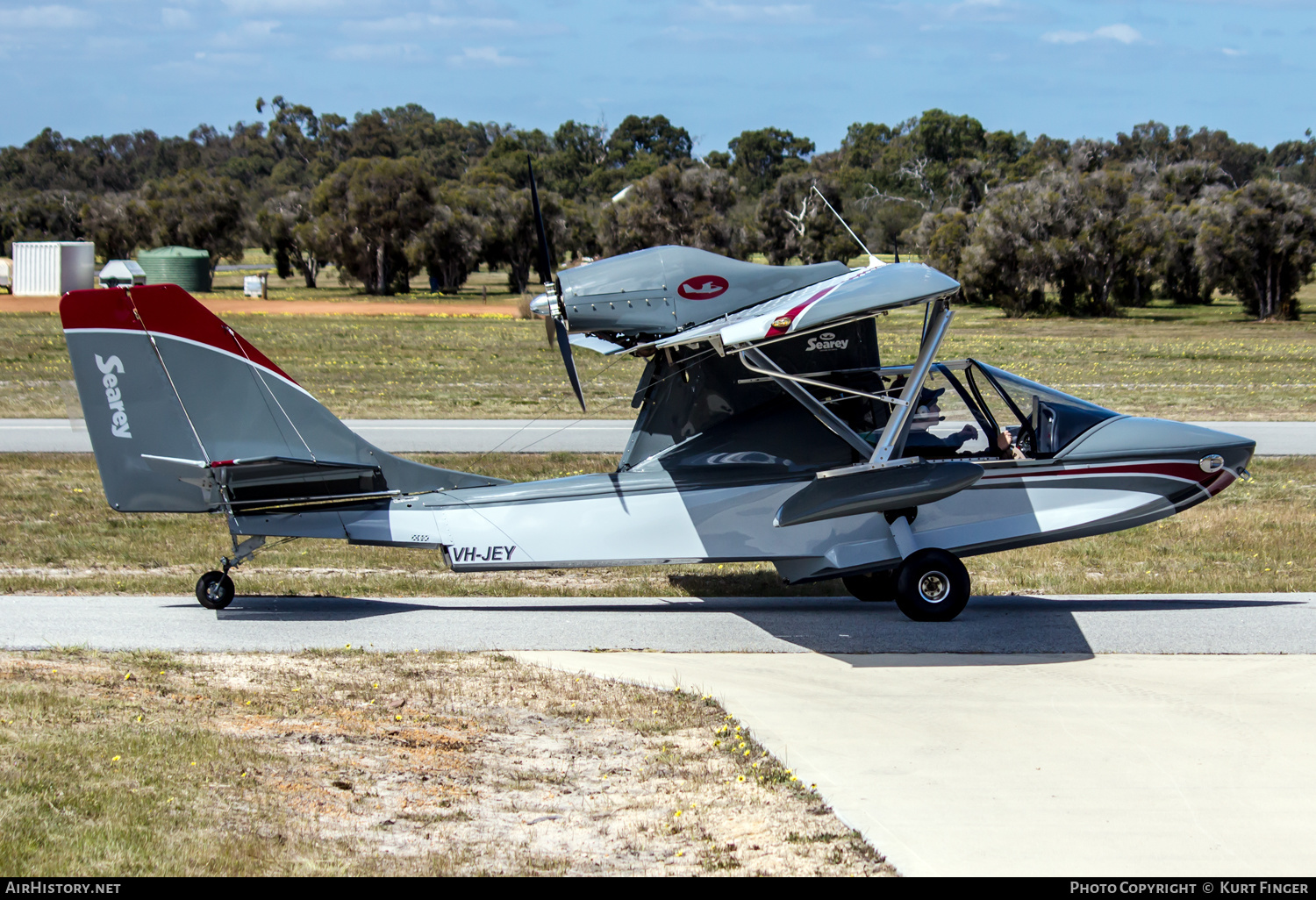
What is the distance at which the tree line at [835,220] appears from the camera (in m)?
53.3

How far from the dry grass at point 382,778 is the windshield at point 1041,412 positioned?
5034mm

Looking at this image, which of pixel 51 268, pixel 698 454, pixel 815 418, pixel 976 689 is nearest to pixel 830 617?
pixel 815 418

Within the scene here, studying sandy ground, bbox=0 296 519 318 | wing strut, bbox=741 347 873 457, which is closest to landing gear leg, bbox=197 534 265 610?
wing strut, bbox=741 347 873 457

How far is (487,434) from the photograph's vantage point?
23266 mm

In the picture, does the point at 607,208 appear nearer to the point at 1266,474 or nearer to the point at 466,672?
the point at 1266,474

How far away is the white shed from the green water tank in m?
4.87

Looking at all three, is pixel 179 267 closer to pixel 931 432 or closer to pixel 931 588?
pixel 931 432

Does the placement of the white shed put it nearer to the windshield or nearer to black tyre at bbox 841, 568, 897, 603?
black tyre at bbox 841, 568, 897, 603

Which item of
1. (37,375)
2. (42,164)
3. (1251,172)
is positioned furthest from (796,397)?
(42,164)

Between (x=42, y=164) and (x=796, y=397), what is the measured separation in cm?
18171

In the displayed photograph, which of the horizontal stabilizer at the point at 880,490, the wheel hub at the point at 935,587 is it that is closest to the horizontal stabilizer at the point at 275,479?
the horizontal stabilizer at the point at 880,490

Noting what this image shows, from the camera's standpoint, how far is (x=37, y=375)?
31938 mm

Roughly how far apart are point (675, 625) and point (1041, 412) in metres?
4.30

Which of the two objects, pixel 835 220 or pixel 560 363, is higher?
pixel 835 220
